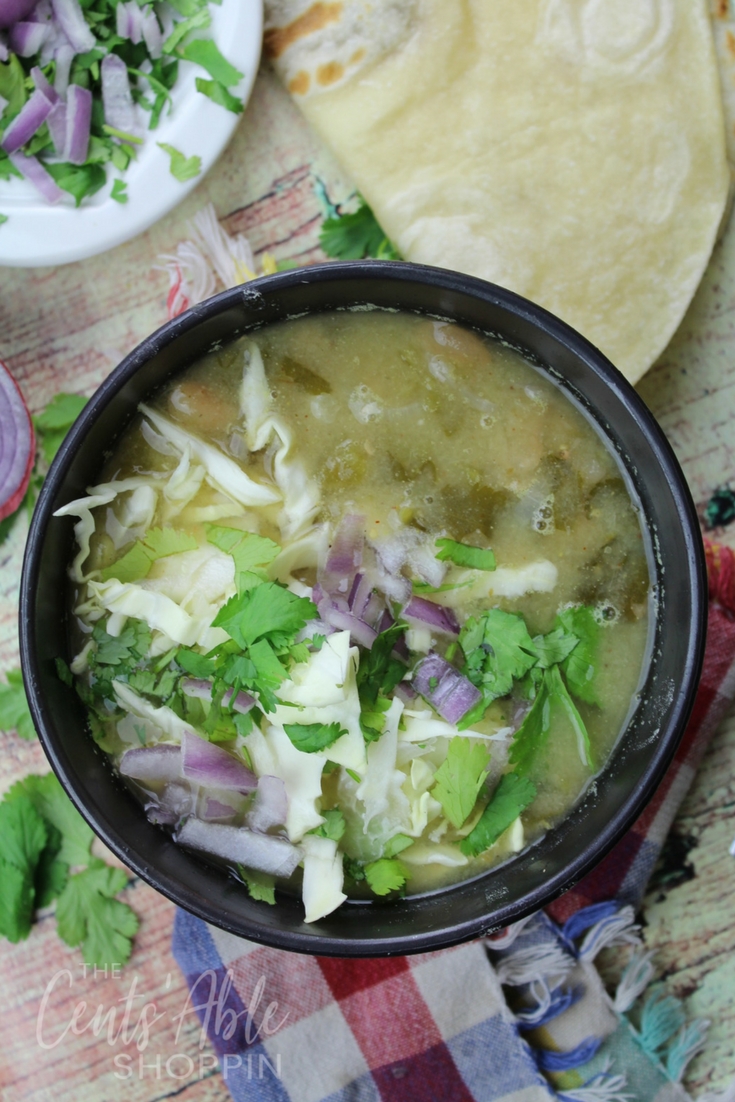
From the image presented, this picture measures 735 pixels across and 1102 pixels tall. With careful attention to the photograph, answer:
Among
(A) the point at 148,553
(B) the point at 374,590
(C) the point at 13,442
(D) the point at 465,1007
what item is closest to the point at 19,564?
(C) the point at 13,442

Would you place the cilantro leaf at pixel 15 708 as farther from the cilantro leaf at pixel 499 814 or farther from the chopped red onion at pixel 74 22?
the chopped red onion at pixel 74 22

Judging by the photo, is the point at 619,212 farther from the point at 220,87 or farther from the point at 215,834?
the point at 215,834

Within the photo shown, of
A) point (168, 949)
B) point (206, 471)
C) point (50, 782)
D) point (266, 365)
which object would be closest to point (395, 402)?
point (266, 365)

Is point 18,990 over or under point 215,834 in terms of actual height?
under

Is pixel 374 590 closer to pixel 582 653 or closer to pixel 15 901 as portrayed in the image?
pixel 582 653

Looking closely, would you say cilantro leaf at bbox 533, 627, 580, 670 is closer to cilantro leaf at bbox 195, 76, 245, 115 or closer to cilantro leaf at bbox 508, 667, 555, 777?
cilantro leaf at bbox 508, 667, 555, 777
